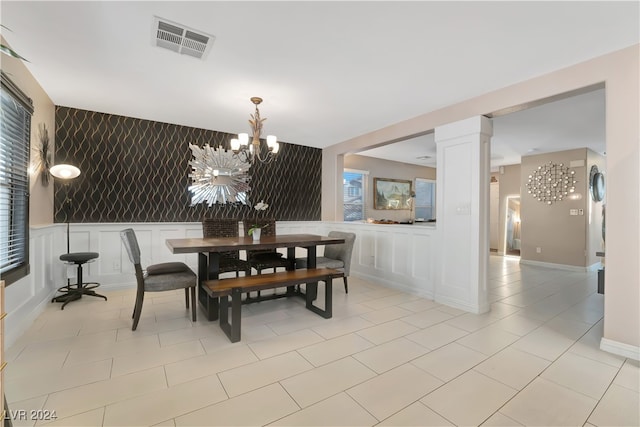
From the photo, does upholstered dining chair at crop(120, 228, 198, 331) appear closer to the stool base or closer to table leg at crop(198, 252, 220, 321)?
table leg at crop(198, 252, 220, 321)

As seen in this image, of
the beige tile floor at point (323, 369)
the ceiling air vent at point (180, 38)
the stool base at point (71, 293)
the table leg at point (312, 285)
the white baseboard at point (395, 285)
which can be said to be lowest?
the beige tile floor at point (323, 369)

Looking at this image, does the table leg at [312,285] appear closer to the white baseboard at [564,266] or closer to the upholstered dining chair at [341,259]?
the upholstered dining chair at [341,259]

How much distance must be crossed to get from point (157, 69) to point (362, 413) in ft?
10.7

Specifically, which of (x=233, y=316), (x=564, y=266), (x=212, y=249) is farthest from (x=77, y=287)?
(x=564, y=266)

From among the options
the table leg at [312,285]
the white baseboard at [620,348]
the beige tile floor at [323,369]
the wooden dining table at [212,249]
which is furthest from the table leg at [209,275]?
the white baseboard at [620,348]

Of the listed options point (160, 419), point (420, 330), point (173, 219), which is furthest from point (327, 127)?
point (160, 419)

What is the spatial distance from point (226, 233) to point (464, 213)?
3.11 metres

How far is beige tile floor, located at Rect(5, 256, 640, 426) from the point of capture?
166 cm

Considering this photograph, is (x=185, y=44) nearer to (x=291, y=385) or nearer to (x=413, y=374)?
(x=291, y=385)

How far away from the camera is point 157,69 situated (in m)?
2.79

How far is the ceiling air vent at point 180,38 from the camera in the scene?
7.06ft

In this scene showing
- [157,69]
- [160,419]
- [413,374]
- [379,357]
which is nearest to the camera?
[160,419]

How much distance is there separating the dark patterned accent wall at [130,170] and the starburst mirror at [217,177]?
104 mm

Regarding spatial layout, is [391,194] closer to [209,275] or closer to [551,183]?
[551,183]
